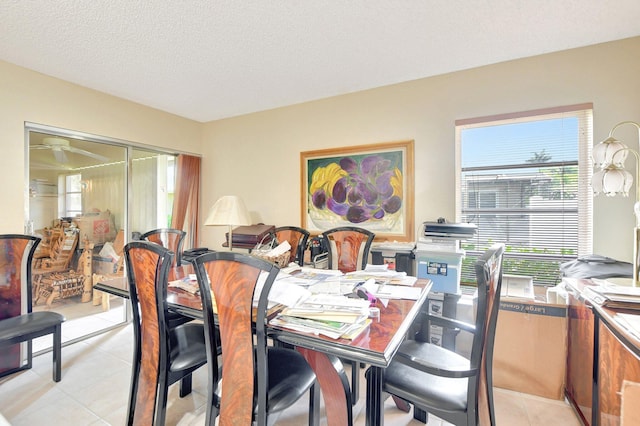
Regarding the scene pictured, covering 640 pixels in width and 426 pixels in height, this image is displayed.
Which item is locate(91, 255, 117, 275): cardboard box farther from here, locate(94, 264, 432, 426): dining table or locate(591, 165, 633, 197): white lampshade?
locate(591, 165, 633, 197): white lampshade

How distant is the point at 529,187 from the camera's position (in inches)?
99.2

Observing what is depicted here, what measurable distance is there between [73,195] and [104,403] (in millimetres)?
2114

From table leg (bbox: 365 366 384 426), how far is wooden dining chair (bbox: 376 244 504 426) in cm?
6

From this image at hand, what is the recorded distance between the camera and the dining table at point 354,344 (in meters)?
1.05

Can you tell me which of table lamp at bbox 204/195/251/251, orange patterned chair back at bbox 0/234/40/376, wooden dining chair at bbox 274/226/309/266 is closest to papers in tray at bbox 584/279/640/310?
wooden dining chair at bbox 274/226/309/266

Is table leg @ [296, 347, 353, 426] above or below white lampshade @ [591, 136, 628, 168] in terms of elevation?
below

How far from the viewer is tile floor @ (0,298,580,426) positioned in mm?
1874

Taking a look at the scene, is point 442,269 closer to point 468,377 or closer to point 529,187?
point 529,187

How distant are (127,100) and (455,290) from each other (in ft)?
12.7

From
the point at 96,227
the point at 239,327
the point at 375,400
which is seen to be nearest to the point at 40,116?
the point at 96,227

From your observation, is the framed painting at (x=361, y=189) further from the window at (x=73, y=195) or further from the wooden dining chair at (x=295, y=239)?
the window at (x=73, y=195)

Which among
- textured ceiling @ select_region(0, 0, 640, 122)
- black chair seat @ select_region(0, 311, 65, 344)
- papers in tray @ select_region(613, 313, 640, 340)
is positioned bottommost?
black chair seat @ select_region(0, 311, 65, 344)

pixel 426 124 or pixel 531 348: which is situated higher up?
pixel 426 124

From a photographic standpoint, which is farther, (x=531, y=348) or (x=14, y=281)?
(x=14, y=281)
